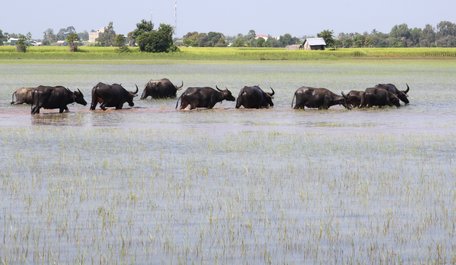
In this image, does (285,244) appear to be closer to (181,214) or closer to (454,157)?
(181,214)

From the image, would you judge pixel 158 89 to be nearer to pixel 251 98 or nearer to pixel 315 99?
pixel 251 98

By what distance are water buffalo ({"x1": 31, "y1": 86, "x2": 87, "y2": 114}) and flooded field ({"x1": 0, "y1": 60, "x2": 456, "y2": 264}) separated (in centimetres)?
297

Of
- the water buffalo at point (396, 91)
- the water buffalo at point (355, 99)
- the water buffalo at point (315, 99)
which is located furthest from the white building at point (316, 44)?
the water buffalo at point (315, 99)

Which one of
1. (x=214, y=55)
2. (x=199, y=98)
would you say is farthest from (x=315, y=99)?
(x=214, y=55)

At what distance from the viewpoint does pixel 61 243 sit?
40.7ft

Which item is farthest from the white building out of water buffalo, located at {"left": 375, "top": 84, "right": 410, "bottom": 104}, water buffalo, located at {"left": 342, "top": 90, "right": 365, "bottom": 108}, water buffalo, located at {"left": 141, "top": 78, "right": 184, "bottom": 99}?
water buffalo, located at {"left": 342, "top": 90, "right": 365, "bottom": 108}

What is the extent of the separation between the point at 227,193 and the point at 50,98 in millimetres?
17128

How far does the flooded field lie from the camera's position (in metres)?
12.2

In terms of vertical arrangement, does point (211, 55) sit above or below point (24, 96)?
below

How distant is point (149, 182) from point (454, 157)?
7.06 m

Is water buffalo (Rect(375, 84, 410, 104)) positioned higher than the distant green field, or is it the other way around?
water buffalo (Rect(375, 84, 410, 104))

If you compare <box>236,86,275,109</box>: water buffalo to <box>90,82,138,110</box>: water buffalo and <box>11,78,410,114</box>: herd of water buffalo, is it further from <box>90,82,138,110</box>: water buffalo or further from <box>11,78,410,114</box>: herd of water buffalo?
A: <box>90,82,138,110</box>: water buffalo

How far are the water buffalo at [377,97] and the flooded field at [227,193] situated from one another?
6.11 metres

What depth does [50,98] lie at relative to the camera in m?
32.1
